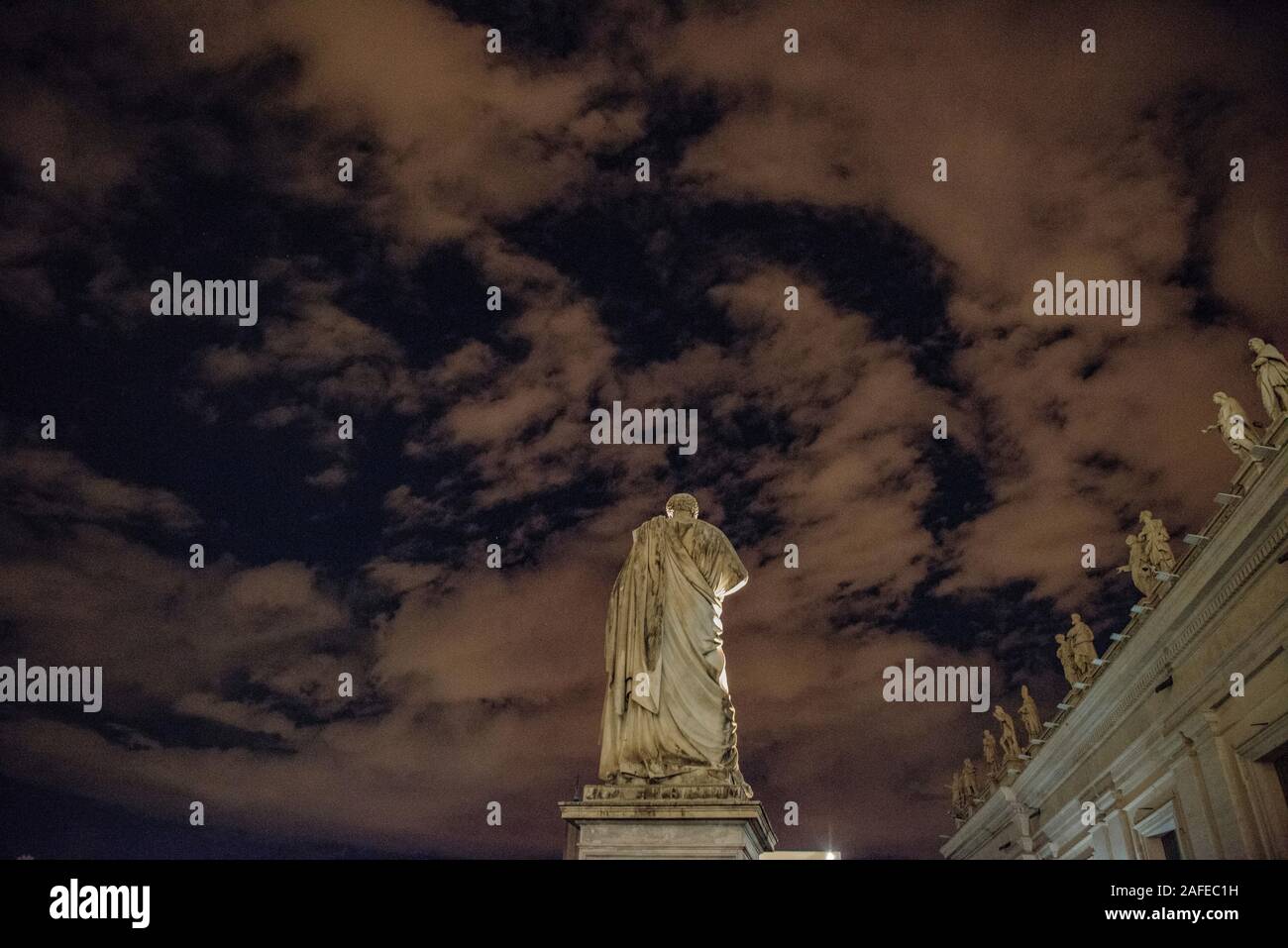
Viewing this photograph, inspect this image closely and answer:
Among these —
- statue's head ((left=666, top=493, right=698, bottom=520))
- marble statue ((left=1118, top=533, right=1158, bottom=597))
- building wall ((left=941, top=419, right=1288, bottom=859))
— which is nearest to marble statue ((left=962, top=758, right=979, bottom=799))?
building wall ((left=941, top=419, right=1288, bottom=859))

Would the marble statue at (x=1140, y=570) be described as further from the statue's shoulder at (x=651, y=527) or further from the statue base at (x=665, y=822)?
the statue base at (x=665, y=822)

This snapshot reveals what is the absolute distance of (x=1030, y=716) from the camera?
35.2 meters

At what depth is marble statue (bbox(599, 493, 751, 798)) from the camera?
10.6 m

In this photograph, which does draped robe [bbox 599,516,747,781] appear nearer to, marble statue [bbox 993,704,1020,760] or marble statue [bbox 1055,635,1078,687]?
marble statue [bbox 1055,635,1078,687]

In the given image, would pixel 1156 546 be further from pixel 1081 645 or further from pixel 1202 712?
pixel 1081 645

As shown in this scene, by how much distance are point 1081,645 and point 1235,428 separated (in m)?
12.9

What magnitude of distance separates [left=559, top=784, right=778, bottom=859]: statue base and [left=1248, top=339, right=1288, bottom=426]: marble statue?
12924 mm

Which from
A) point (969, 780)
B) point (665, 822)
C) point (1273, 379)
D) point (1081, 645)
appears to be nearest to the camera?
point (665, 822)

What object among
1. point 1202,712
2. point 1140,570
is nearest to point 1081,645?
point 1140,570
